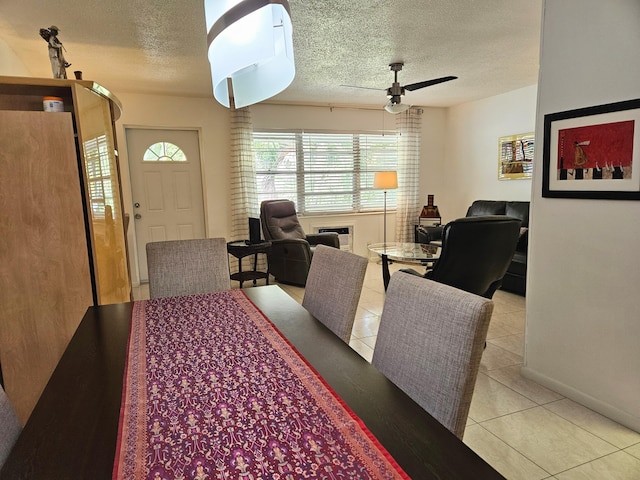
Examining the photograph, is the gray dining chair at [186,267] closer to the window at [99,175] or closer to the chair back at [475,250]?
the window at [99,175]

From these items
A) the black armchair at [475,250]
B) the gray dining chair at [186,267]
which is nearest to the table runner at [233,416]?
the gray dining chair at [186,267]

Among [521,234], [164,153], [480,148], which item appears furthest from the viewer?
[480,148]

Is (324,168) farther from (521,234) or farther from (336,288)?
(336,288)

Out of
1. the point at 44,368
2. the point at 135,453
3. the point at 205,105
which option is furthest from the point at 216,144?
the point at 135,453

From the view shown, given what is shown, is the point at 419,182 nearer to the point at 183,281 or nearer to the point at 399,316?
the point at 183,281

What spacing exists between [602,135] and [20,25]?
3.73 m

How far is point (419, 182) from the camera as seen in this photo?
6.44 meters

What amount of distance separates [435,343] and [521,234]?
372 centimetres

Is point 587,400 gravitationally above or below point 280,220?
below

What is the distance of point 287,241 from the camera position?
4.68 meters

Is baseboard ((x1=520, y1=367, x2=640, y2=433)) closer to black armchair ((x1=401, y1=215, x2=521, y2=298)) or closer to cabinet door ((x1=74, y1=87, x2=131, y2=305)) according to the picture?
black armchair ((x1=401, y1=215, x2=521, y2=298))

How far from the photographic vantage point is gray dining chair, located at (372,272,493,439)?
1.00 m

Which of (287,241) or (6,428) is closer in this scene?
(6,428)

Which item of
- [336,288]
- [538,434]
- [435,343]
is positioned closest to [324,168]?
[336,288]
